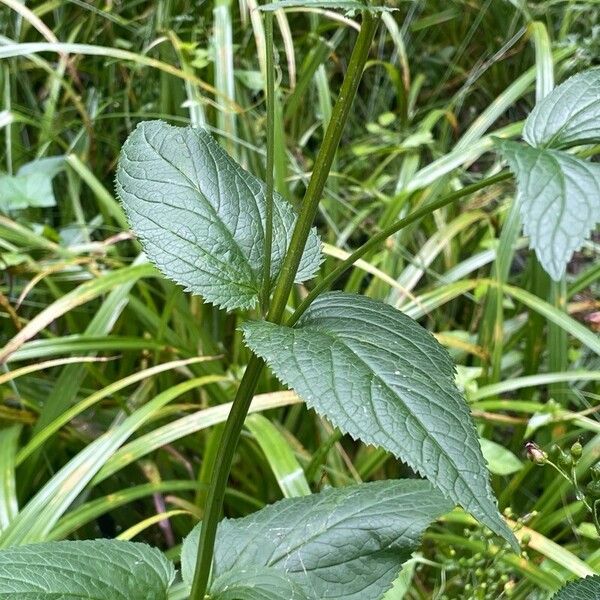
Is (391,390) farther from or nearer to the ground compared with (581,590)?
farther from the ground

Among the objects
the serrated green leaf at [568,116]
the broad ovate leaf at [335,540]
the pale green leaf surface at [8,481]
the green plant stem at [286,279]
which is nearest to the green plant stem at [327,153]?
the green plant stem at [286,279]

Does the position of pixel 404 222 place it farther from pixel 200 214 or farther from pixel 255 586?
pixel 255 586

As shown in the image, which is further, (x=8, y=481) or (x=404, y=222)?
(x=8, y=481)

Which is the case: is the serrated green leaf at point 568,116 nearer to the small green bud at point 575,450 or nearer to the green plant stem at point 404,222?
the green plant stem at point 404,222

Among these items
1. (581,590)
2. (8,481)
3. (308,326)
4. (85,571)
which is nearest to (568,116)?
(308,326)

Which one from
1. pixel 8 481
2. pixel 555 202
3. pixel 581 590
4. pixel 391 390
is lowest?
pixel 8 481

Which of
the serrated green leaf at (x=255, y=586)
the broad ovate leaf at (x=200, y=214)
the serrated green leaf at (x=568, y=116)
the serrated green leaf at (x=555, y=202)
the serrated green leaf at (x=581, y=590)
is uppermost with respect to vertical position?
the serrated green leaf at (x=568, y=116)
